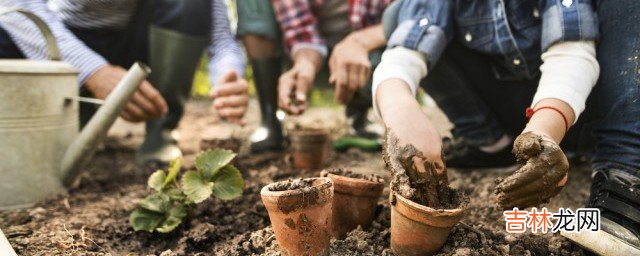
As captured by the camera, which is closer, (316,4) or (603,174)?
(603,174)

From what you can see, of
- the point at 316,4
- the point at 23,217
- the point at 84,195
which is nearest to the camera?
the point at 23,217

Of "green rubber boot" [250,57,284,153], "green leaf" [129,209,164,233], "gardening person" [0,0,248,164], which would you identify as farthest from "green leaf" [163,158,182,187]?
"green rubber boot" [250,57,284,153]

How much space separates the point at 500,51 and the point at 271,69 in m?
1.46

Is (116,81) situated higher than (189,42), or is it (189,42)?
(189,42)

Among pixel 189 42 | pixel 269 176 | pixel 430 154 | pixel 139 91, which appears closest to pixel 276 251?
pixel 430 154

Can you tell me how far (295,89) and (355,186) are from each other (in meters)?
1.10

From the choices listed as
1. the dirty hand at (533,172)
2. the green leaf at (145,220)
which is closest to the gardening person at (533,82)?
the dirty hand at (533,172)

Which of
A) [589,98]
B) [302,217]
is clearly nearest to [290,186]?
[302,217]

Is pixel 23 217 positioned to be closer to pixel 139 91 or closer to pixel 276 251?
pixel 139 91

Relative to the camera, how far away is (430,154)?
4.24 feet

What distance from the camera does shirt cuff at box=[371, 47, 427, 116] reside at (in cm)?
162

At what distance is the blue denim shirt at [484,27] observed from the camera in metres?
1.74

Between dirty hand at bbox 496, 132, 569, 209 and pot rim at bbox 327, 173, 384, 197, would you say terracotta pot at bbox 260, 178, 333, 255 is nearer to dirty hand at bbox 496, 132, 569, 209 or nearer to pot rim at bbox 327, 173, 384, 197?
pot rim at bbox 327, 173, 384, 197

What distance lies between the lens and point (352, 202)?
4.64 ft
